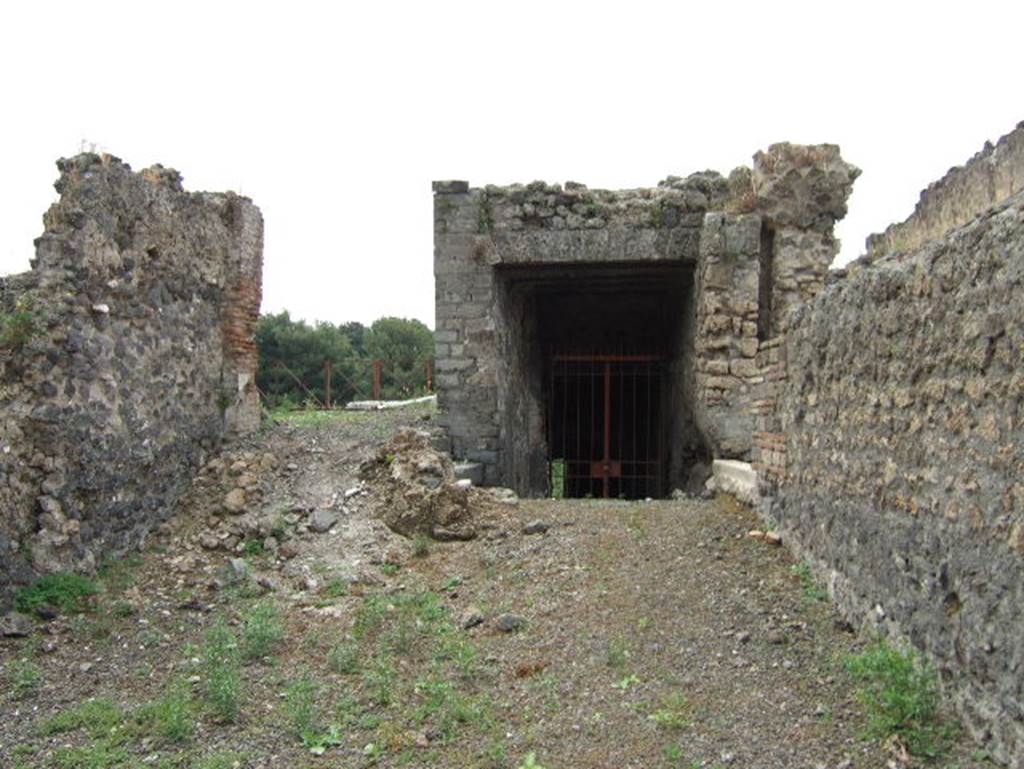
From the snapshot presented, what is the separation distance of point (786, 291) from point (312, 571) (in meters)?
5.63

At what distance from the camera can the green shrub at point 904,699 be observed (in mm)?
3838

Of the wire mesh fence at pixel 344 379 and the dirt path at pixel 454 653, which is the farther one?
the wire mesh fence at pixel 344 379

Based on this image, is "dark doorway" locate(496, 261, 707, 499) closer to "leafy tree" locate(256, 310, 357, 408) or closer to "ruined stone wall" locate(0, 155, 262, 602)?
"ruined stone wall" locate(0, 155, 262, 602)

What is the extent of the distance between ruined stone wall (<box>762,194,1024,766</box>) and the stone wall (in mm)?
3539

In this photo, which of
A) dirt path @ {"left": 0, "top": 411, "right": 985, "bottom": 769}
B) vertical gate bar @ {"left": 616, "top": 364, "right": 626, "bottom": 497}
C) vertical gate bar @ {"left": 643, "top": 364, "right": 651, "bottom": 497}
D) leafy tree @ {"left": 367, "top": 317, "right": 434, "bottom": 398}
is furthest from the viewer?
leafy tree @ {"left": 367, "top": 317, "right": 434, "bottom": 398}

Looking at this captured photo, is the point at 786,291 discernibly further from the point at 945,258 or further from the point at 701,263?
the point at 945,258

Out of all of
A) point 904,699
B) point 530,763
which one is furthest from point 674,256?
point 530,763

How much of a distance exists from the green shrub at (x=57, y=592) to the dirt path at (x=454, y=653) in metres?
0.14

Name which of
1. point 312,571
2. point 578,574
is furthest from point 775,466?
point 312,571

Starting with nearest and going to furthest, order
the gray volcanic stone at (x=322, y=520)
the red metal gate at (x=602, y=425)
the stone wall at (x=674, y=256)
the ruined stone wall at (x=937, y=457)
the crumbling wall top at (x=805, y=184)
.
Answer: the ruined stone wall at (x=937, y=457)
the gray volcanic stone at (x=322, y=520)
the crumbling wall top at (x=805, y=184)
the stone wall at (x=674, y=256)
the red metal gate at (x=602, y=425)

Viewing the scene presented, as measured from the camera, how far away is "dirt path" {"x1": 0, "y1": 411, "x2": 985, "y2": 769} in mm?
4242

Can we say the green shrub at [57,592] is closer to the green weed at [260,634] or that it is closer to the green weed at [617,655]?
the green weed at [260,634]

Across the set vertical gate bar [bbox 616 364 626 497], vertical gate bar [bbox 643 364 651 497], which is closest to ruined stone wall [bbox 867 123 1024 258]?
vertical gate bar [bbox 616 364 626 497]

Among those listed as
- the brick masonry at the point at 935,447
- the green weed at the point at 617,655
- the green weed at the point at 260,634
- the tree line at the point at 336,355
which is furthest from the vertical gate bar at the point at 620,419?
the tree line at the point at 336,355
